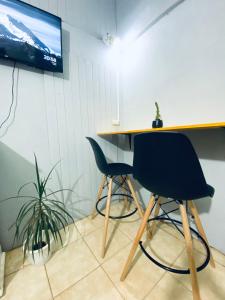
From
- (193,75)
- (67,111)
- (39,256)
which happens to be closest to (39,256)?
(39,256)

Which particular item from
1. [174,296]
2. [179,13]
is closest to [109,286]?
[174,296]

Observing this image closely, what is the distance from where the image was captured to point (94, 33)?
1.70 m

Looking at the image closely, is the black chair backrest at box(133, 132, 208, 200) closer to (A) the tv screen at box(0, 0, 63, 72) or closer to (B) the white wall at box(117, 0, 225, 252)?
(B) the white wall at box(117, 0, 225, 252)

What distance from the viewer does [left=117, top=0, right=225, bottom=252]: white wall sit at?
109 centimetres

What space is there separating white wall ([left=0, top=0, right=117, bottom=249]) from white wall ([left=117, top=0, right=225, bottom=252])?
52 centimetres

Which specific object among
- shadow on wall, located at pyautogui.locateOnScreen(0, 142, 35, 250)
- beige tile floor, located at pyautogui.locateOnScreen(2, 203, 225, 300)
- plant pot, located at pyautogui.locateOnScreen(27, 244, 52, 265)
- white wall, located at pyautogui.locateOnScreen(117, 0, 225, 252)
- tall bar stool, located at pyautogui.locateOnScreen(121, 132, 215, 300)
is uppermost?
white wall, located at pyautogui.locateOnScreen(117, 0, 225, 252)

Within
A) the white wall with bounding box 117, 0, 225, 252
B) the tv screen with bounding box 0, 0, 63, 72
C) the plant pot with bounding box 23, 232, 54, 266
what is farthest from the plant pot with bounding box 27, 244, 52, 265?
the tv screen with bounding box 0, 0, 63, 72

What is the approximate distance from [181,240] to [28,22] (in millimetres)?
2370

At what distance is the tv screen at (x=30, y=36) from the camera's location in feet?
3.70

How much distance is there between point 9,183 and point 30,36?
4.26ft

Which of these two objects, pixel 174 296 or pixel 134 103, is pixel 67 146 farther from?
pixel 174 296

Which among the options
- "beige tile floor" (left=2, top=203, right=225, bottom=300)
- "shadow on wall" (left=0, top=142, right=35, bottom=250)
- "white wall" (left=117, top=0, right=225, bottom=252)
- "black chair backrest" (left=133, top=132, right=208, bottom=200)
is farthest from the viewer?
"shadow on wall" (left=0, top=142, right=35, bottom=250)

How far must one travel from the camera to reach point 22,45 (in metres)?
1.20

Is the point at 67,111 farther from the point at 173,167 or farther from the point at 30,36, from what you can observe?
the point at 173,167
